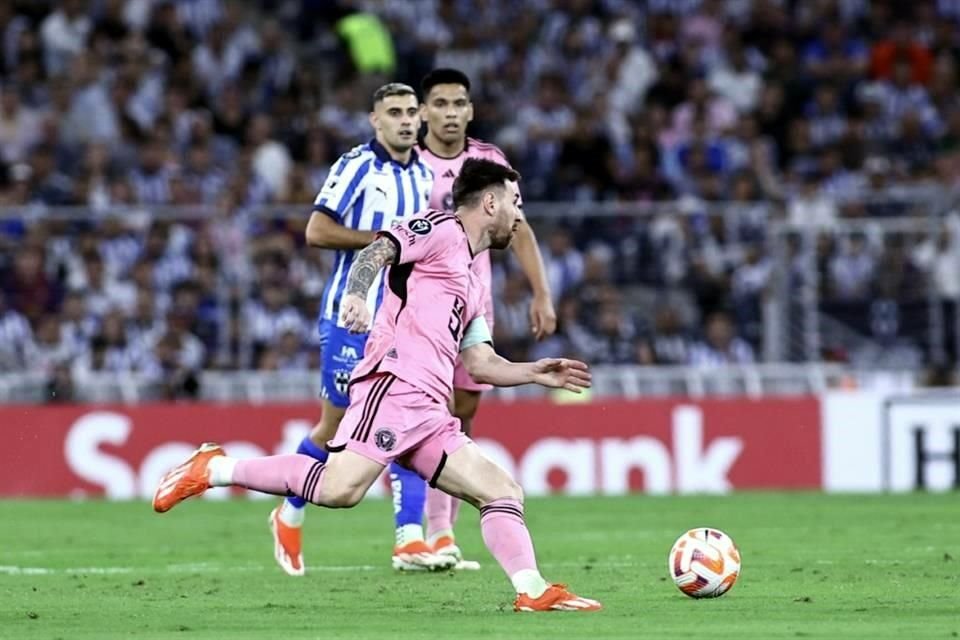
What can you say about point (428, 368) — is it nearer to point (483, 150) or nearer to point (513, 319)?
point (483, 150)

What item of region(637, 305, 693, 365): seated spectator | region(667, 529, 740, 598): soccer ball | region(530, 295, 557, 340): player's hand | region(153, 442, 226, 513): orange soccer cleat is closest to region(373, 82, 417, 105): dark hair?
region(530, 295, 557, 340): player's hand

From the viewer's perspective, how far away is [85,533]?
14.3 meters

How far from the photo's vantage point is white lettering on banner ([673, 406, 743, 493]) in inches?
781

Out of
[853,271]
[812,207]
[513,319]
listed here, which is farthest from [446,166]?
[812,207]

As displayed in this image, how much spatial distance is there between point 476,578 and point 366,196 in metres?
2.15

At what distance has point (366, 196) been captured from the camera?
11.1 meters


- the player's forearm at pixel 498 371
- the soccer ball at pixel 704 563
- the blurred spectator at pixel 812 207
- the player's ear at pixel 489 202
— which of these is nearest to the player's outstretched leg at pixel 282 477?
the player's forearm at pixel 498 371

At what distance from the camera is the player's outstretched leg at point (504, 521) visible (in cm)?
845

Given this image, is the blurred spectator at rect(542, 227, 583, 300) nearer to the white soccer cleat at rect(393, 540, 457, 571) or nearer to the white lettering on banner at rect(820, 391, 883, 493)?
the white lettering on banner at rect(820, 391, 883, 493)

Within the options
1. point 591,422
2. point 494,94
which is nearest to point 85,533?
point 591,422

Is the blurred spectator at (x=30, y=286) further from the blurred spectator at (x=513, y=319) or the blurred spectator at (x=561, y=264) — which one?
the blurred spectator at (x=561, y=264)

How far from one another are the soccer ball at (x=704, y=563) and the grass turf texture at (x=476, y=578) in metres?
0.09

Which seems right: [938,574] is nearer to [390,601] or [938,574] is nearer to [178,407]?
[390,601]

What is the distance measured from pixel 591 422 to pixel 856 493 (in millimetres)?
2564
